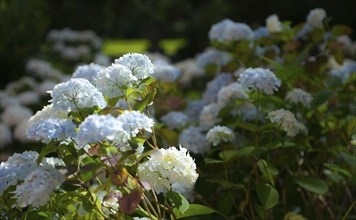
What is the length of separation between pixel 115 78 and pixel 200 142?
850mm

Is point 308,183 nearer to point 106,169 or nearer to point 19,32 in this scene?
point 106,169

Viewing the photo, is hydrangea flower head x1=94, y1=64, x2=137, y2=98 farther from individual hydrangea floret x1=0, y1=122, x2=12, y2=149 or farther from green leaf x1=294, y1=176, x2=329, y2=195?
individual hydrangea floret x1=0, y1=122, x2=12, y2=149

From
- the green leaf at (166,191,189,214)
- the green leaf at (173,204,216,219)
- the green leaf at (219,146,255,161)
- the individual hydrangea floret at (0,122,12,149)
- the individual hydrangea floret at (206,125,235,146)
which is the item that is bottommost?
the green leaf at (173,204,216,219)

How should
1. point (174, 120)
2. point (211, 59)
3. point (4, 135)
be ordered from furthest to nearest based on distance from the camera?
point (211, 59)
point (4, 135)
point (174, 120)

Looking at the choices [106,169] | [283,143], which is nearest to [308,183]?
[283,143]

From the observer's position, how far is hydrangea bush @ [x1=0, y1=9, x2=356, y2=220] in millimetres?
1321

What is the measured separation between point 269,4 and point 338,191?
6656 mm

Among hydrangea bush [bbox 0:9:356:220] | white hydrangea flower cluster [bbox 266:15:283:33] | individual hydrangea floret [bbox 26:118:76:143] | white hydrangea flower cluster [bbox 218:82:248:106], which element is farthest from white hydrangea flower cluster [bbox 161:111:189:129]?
individual hydrangea floret [bbox 26:118:76:143]

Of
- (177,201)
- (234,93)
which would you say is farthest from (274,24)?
(177,201)

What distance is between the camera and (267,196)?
5.81ft

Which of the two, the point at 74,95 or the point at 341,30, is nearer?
the point at 74,95

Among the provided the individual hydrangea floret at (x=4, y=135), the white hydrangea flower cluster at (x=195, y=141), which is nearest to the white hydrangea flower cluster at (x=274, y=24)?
the white hydrangea flower cluster at (x=195, y=141)

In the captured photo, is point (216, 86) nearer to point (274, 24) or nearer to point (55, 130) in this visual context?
point (274, 24)

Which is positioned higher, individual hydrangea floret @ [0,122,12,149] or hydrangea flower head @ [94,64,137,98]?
individual hydrangea floret @ [0,122,12,149]
